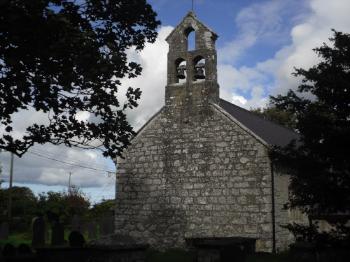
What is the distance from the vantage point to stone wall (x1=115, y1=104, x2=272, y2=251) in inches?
679

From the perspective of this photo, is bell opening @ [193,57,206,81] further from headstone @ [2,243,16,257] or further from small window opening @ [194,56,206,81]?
headstone @ [2,243,16,257]

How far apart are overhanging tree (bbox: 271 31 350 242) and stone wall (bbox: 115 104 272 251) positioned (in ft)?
18.1

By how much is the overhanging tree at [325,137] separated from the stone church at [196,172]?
17.8 ft

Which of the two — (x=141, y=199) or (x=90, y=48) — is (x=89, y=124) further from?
(x=141, y=199)

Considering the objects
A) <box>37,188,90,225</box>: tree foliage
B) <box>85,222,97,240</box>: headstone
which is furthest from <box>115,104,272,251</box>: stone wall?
<box>37,188,90,225</box>: tree foliage

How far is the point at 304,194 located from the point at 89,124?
5.42 m

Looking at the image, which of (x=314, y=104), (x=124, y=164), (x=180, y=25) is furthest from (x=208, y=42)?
(x=314, y=104)

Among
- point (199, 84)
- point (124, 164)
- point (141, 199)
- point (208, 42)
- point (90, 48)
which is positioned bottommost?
point (141, 199)

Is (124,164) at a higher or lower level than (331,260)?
higher

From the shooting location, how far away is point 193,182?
18.4 m

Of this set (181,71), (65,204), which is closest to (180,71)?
(181,71)

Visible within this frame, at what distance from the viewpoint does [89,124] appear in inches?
425

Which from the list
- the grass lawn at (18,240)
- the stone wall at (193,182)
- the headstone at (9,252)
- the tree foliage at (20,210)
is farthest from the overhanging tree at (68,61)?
the tree foliage at (20,210)

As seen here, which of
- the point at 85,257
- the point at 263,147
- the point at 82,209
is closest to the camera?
the point at 85,257
